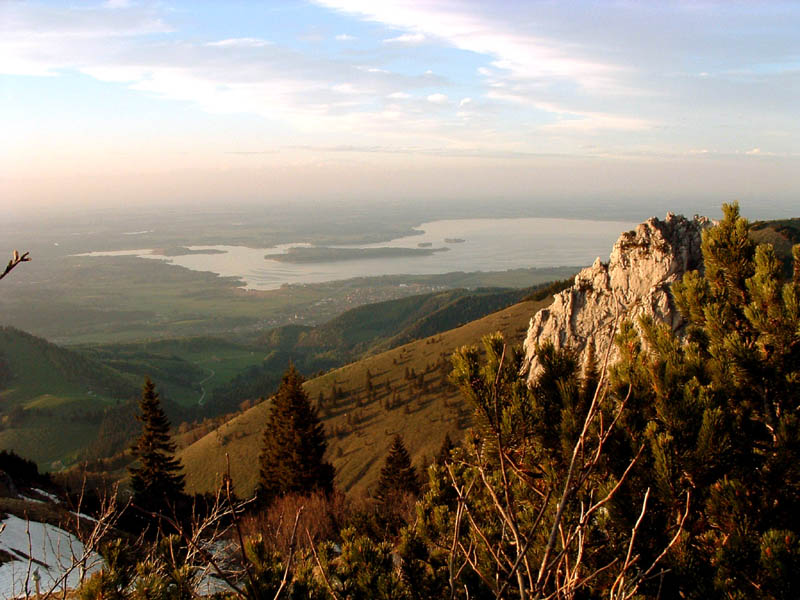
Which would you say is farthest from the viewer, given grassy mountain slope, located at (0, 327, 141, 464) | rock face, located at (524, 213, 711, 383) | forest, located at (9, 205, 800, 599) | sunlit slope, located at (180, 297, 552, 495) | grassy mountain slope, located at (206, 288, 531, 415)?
grassy mountain slope, located at (206, 288, 531, 415)

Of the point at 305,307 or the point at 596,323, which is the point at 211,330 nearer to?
the point at 305,307

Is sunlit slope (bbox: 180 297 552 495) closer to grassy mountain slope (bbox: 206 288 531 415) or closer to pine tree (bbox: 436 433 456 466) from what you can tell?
pine tree (bbox: 436 433 456 466)

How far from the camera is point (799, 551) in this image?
3.38 metres

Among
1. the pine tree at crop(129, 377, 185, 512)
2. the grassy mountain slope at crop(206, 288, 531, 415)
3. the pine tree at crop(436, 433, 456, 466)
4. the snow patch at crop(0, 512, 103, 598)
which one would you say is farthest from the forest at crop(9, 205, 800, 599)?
the grassy mountain slope at crop(206, 288, 531, 415)

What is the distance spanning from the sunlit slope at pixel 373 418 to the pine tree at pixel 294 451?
57.0 feet

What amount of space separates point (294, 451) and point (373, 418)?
104 feet

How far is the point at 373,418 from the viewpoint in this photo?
57.8 meters

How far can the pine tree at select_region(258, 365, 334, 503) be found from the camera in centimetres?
2656

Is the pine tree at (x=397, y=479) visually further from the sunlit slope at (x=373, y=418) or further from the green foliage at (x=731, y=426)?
the green foliage at (x=731, y=426)

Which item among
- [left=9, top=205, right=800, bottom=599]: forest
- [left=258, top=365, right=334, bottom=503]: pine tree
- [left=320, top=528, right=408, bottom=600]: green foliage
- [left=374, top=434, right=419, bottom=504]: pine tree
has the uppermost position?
[left=9, top=205, right=800, bottom=599]: forest

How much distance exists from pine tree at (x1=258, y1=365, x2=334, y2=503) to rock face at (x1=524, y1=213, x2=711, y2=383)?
1321cm

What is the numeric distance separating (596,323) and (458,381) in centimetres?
3428

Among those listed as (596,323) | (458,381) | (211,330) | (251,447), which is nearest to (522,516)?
(458,381)

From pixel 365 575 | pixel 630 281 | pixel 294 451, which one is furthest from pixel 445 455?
pixel 630 281
